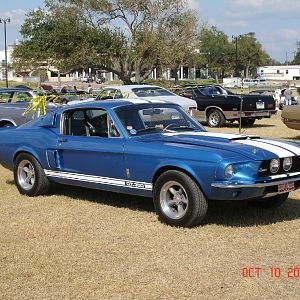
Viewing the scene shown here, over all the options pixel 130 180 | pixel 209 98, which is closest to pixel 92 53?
pixel 209 98

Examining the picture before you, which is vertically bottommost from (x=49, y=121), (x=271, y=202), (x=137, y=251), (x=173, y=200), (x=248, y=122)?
(x=137, y=251)

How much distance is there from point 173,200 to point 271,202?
1.44m

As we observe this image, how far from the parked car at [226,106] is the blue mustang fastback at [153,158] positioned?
35.1 ft

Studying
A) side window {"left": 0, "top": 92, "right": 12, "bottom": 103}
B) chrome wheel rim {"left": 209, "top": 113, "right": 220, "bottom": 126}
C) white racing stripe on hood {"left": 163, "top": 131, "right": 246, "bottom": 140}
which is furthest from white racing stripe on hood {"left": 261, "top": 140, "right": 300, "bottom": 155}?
chrome wheel rim {"left": 209, "top": 113, "right": 220, "bottom": 126}

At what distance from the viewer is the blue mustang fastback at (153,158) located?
5793 mm

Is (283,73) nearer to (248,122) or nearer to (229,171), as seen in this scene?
(248,122)

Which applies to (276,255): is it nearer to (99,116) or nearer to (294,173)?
(294,173)

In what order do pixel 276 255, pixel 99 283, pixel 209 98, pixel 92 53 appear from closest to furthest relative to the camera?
pixel 99 283 < pixel 276 255 < pixel 209 98 < pixel 92 53

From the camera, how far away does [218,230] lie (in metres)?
6.02

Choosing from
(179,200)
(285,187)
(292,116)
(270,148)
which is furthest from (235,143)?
(292,116)

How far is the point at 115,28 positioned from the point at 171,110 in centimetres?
4453

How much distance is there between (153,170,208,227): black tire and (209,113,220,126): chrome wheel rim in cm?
A: 1285

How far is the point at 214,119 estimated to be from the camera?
19.0 meters

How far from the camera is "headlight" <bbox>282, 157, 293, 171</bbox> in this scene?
20.0 ft
